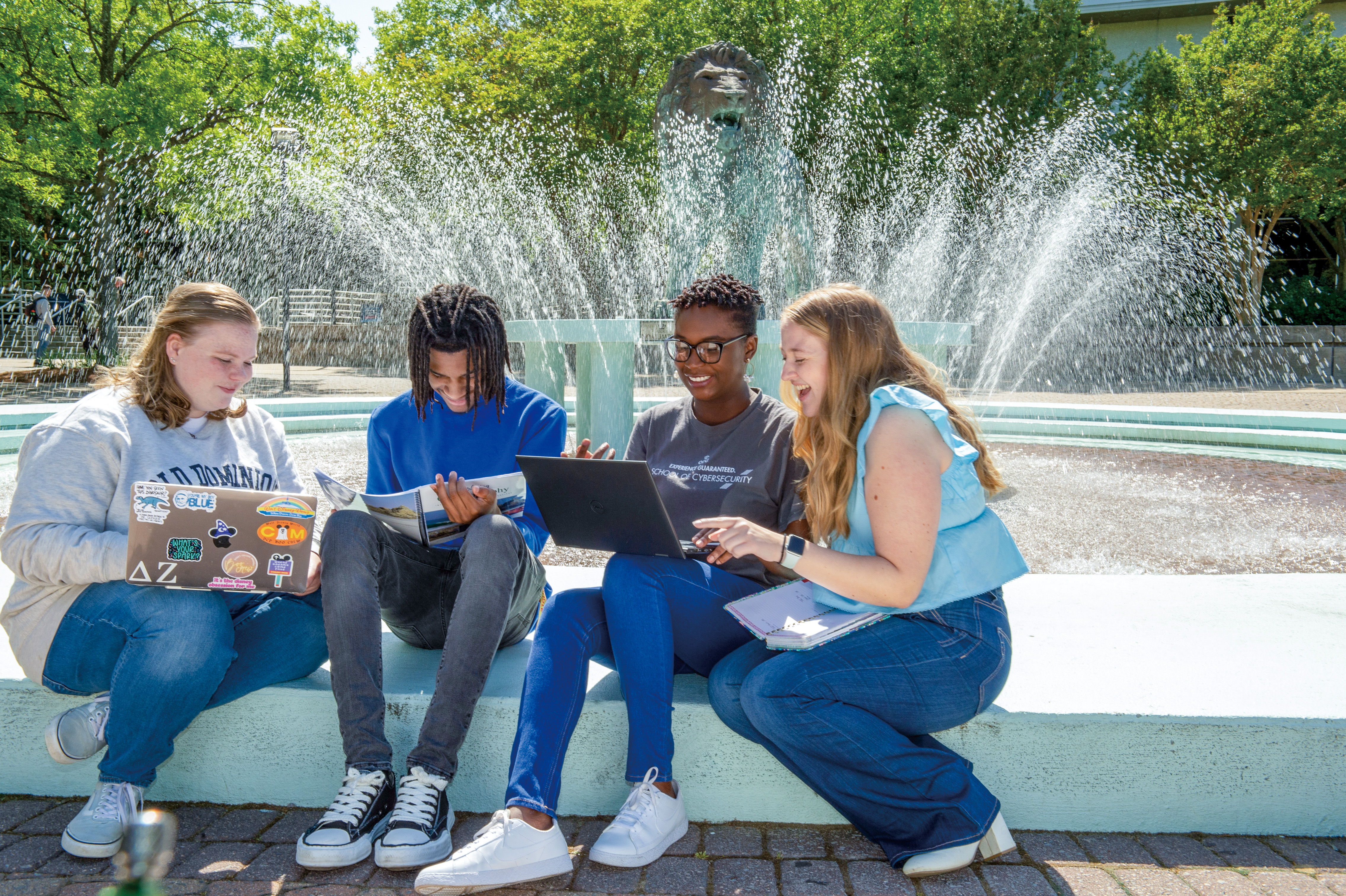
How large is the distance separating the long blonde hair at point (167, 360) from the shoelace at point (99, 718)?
0.70m

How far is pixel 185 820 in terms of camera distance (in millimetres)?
2400

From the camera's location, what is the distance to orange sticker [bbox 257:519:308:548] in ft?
A: 7.43

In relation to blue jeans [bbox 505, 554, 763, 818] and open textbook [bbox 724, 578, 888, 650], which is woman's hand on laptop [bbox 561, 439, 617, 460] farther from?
open textbook [bbox 724, 578, 888, 650]

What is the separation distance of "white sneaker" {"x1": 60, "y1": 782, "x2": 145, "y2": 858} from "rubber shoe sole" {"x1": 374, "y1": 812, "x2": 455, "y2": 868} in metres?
0.56

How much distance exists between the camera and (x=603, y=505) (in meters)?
2.28

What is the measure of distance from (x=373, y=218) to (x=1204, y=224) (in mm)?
17938

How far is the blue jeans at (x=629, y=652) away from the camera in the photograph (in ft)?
7.13

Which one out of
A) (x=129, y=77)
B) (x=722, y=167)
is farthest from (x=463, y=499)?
(x=129, y=77)

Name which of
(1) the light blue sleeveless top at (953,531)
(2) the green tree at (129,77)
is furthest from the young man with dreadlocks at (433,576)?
(2) the green tree at (129,77)

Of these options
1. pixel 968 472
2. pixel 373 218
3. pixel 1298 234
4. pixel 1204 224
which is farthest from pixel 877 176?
pixel 968 472

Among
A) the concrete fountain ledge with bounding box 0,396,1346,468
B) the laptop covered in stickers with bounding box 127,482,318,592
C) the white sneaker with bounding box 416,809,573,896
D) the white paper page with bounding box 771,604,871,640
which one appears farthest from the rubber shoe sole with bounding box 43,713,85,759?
the concrete fountain ledge with bounding box 0,396,1346,468

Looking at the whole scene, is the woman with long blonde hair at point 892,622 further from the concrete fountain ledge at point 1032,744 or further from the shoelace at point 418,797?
the shoelace at point 418,797

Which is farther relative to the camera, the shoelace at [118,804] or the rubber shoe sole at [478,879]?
the shoelace at [118,804]

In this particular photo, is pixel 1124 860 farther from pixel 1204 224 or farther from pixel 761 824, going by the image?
pixel 1204 224
